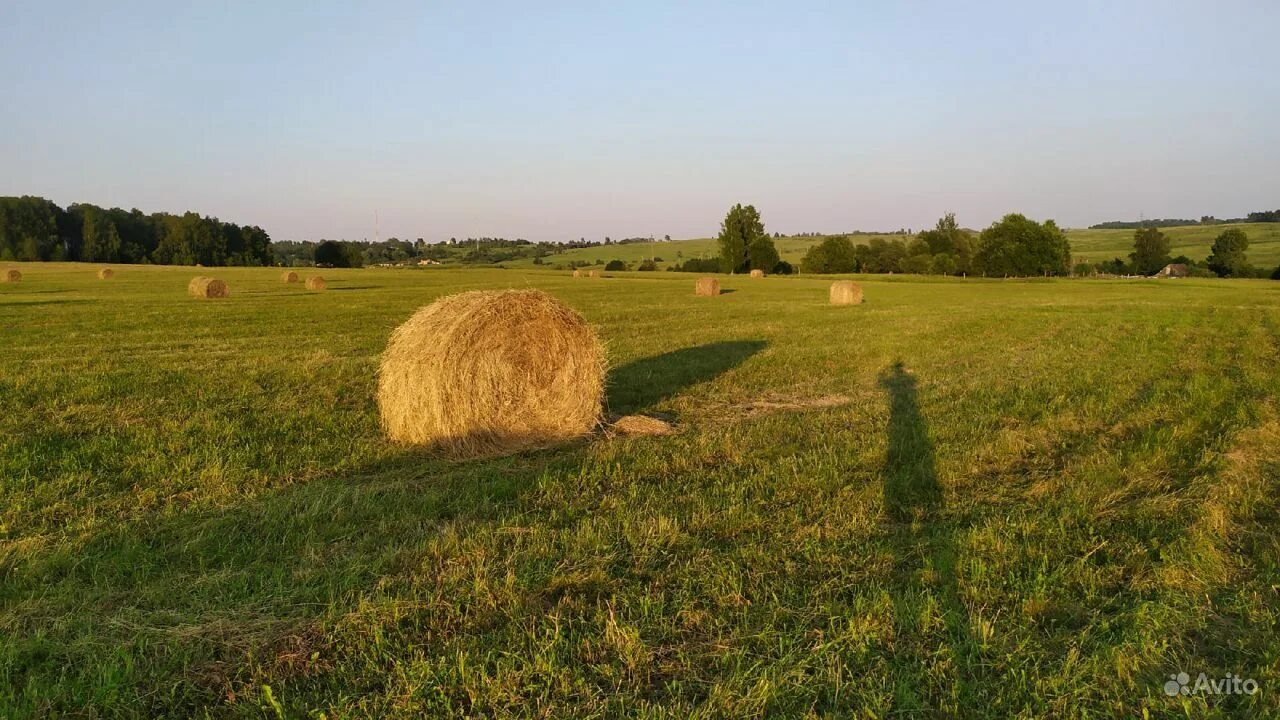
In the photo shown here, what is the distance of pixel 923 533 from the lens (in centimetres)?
516

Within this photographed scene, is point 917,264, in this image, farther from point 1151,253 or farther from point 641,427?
point 641,427

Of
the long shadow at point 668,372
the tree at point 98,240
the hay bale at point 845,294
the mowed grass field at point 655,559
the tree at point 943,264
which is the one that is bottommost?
the mowed grass field at point 655,559

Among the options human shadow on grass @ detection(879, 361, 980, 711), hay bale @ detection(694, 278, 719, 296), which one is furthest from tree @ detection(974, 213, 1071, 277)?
human shadow on grass @ detection(879, 361, 980, 711)

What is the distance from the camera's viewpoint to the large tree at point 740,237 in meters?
103

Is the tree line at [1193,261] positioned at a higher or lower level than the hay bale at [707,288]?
higher

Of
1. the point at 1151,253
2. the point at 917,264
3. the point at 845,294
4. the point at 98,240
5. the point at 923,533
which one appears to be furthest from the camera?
the point at 917,264

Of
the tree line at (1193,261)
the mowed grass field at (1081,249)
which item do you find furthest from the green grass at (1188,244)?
the tree line at (1193,261)

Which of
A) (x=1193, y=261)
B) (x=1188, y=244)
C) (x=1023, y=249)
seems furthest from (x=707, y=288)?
(x=1188, y=244)

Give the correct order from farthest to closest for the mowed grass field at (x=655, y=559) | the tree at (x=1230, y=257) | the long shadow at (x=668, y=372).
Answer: the tree at (x=1230, y=257) < the long shadow at (x=668, y=372) < the mowed grass field at (x=655, y=559)

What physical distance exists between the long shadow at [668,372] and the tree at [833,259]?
89111mm

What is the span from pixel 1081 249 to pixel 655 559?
538ft

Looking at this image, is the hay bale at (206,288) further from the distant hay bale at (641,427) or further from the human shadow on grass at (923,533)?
the human shadow on grass at (923,533)

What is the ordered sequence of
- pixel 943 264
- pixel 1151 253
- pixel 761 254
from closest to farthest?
pixel 1151 253 < pixel 943 264 < pixel 761 254

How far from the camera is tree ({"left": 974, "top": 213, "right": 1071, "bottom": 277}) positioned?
85.4 m
